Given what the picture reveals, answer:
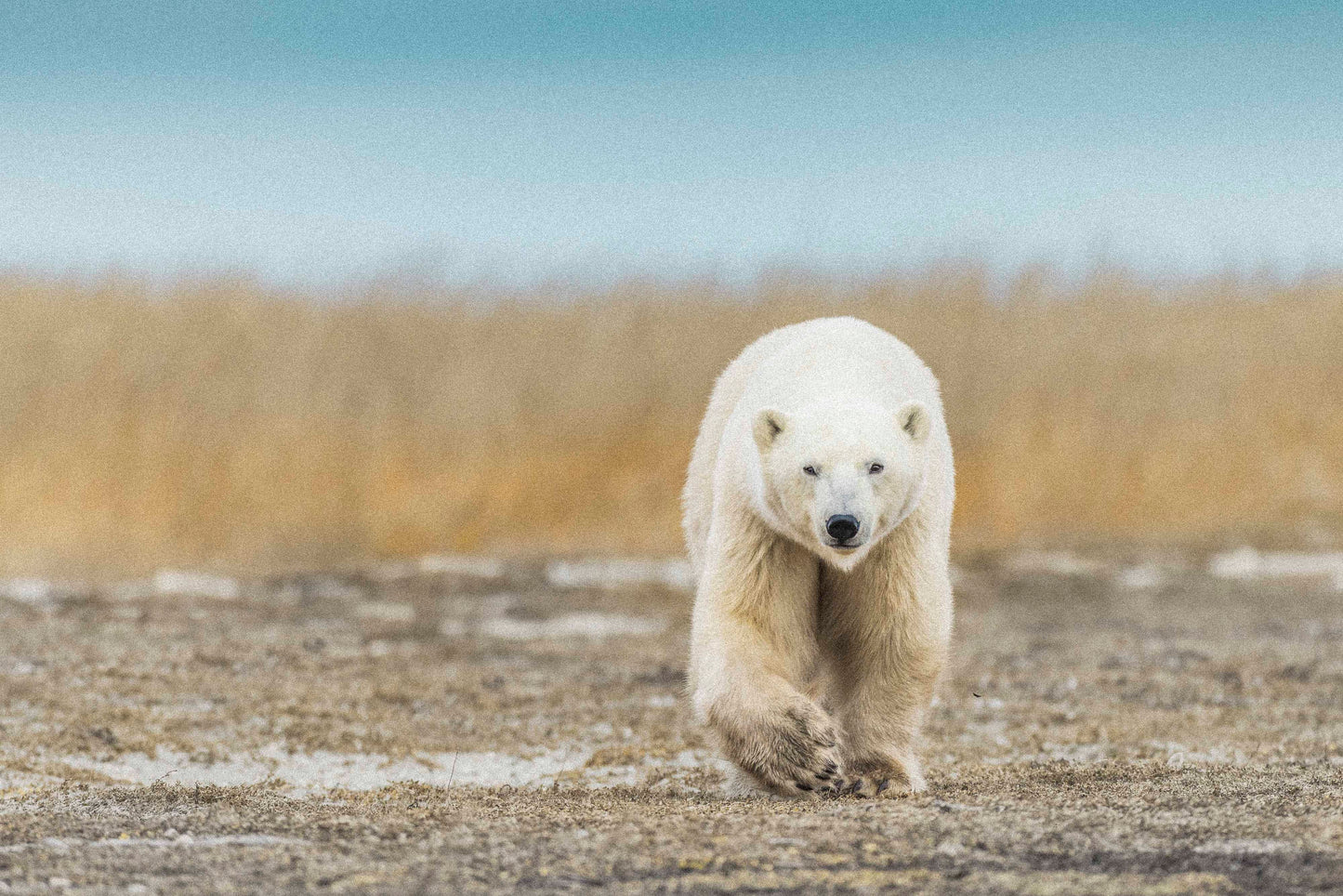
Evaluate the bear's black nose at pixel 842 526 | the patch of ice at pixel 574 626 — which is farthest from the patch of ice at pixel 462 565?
the bear's black nose at pixel 842 526

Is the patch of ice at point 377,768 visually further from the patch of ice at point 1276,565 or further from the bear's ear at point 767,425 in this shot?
the patch of ice at point 1276,565

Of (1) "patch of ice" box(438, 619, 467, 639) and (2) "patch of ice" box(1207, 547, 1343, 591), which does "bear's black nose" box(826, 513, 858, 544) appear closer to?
(1) "patch of ice" box(438, 619, 467, 639)

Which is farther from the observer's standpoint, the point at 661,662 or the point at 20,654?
the point at 661,662

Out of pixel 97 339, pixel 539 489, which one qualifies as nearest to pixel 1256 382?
pixel 539 489

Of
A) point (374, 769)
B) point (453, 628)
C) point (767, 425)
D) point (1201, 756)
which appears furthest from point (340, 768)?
point (453, 628)

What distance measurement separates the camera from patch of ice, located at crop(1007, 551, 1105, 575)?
15703 millimetres

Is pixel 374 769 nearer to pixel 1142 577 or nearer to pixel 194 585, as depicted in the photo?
pixel 194 585

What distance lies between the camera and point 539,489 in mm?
17906

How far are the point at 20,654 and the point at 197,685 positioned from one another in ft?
5.81

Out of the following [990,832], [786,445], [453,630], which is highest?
[786,445]

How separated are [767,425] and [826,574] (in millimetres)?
756

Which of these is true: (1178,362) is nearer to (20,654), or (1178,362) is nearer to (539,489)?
(539,489)

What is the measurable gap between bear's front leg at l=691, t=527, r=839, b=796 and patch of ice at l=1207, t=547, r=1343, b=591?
12008mm

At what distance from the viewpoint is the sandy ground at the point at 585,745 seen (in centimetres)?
355
